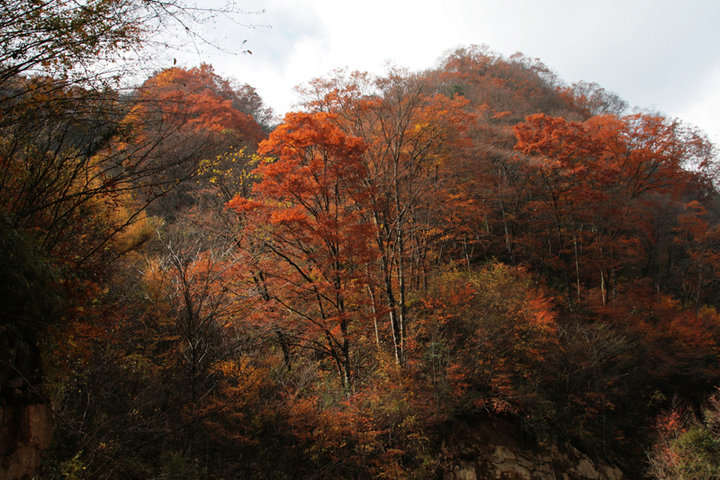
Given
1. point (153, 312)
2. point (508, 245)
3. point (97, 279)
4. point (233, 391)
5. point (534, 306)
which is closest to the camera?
point (97, 279)

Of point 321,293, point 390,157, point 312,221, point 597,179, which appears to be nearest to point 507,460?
point 321,293

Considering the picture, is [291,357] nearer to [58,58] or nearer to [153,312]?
[153,312]

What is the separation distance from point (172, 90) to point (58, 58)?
14.9ft

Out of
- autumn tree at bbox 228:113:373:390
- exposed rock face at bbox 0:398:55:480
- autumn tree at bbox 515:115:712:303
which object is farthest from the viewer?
autumn tree at bbox 515:115:712:303

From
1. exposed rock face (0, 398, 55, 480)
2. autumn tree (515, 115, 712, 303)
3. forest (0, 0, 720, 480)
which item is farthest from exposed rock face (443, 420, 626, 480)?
exposed rock face (0, 398, 55, 480)

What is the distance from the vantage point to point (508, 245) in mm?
19547

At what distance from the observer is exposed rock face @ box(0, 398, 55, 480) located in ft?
11.6

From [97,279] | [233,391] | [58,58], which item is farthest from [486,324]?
[58,58]

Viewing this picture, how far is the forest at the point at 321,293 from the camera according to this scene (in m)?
4.13

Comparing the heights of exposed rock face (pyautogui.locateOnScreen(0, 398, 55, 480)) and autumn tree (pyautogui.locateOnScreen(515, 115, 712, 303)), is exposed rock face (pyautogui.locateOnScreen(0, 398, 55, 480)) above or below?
below

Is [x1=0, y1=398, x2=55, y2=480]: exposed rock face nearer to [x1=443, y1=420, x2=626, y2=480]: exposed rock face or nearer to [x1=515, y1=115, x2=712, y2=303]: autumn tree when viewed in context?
[x1=443, y1=420, x2=626, y2=480]: exposed rock face

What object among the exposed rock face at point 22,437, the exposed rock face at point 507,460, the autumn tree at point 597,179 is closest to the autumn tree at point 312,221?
the exposed rock face at point 507,460

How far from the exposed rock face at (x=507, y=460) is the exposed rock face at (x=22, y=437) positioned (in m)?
9.20

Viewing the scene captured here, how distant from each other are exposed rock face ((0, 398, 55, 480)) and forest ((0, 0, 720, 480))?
0.02 metres
